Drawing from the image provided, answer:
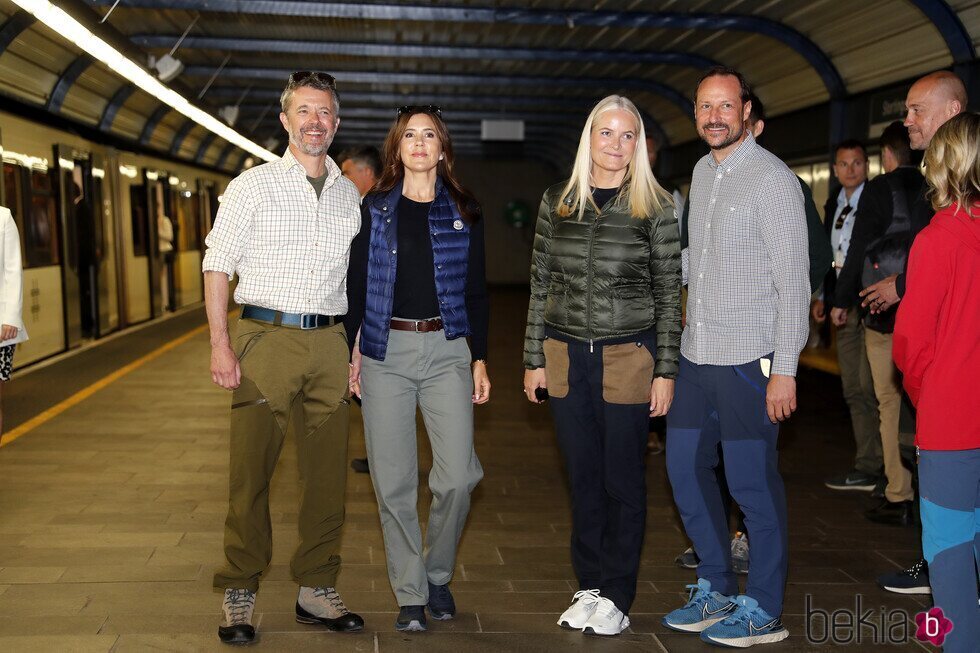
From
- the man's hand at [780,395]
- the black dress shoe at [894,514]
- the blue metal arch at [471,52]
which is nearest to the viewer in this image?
the man's hand at [780,395]

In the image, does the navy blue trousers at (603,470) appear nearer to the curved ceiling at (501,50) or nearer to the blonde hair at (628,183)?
the blonde hair at (628,183)

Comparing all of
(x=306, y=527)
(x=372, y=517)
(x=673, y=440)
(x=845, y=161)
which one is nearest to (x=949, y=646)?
(x=673, y=440)

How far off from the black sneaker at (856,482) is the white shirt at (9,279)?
4.53m

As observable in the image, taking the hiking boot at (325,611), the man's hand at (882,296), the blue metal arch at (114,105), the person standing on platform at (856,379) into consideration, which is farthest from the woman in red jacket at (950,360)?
the blue metal arch at (114,105)

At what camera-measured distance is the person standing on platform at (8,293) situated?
4488 mm

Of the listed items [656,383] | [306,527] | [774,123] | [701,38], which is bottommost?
[306,527]

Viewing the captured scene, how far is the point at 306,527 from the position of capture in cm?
367

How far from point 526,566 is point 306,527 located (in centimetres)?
122

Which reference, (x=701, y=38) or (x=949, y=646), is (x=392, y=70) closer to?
(x=701, y=38)

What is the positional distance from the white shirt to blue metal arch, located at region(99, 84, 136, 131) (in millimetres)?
10410

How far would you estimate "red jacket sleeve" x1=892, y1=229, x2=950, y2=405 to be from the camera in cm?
287

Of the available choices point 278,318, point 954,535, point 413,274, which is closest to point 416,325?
point 413,274

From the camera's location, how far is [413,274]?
359cm

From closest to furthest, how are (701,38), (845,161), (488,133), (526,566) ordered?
1. (526,566)
2. (845,161)
3. (701,38)
4. (488,133)
